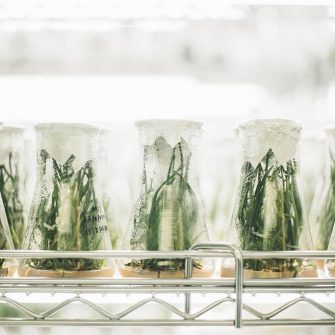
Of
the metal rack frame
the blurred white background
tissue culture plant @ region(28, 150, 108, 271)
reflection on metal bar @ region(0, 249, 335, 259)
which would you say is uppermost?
the blurred white background

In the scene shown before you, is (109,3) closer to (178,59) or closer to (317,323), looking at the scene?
(178,59)

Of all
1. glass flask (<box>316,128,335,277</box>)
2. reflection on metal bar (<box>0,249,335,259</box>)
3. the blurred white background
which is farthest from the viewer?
the blurred white background

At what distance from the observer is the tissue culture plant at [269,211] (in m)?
0.61

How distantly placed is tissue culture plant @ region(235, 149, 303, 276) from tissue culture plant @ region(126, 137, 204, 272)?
56 millimetres

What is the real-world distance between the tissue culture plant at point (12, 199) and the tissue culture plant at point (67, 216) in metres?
0.07

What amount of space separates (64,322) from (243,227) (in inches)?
8.6

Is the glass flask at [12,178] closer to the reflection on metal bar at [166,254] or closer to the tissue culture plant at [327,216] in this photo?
the reflection on metal bar at [166,254]

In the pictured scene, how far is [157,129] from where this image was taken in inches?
24.8

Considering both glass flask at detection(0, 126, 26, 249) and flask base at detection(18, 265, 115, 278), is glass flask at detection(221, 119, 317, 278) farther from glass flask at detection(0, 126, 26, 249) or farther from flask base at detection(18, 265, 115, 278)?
glass flask at detection(0, 126, 26, 249)

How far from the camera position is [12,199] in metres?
0.70

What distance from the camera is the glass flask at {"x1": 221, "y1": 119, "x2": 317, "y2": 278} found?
615 mm

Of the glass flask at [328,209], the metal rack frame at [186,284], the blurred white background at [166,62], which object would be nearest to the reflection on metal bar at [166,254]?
the metal rack frame at [186,284]

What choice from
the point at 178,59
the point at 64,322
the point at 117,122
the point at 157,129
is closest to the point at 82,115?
the point at 117,122

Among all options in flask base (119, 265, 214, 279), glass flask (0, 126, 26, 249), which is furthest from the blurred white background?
flask base (119, 265, 214, 279)
